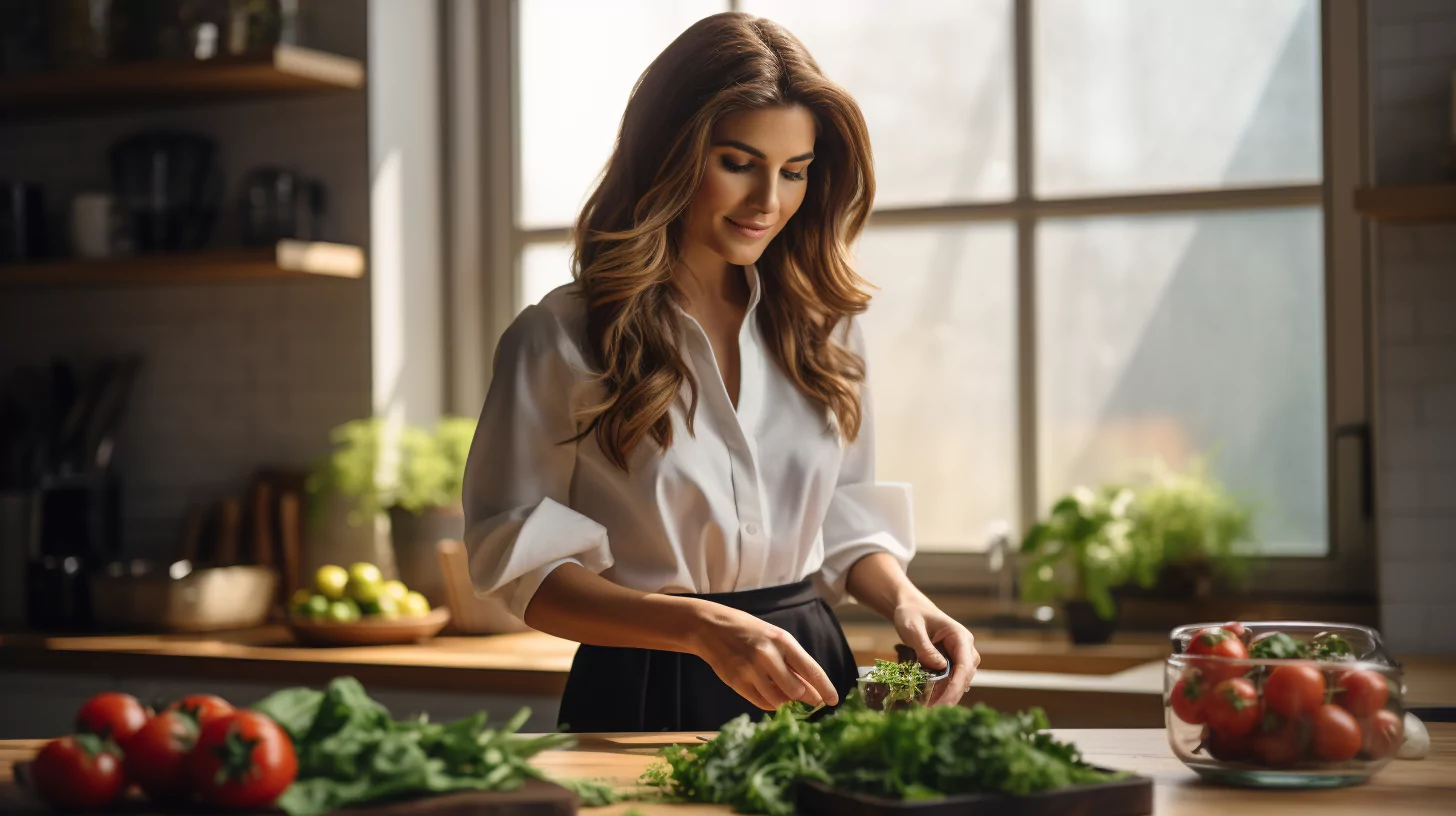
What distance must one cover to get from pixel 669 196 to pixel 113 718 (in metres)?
0.97

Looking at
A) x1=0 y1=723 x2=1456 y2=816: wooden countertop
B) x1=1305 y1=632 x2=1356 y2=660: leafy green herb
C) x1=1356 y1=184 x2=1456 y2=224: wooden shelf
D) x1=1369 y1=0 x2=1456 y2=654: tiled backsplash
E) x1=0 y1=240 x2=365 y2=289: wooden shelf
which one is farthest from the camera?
x1=0 y1=240 x2=365 y2=289: wooden shelf

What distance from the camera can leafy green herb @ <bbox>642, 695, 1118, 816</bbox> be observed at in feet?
4.11

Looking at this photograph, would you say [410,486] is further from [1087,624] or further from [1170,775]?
[1170,775]

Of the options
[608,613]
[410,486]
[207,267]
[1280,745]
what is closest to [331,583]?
[410,486]

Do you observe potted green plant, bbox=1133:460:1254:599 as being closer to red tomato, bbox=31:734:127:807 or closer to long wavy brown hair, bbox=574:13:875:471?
long wavy brown hair, bbox=574:13:875:471

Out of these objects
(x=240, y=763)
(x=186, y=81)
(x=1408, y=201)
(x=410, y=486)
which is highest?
(x=186, y=81)

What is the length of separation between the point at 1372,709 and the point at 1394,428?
1.73 meters

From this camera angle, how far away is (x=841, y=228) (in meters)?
2.16

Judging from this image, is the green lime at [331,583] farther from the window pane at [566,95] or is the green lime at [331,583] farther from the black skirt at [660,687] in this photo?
the black skirt at [660,687]

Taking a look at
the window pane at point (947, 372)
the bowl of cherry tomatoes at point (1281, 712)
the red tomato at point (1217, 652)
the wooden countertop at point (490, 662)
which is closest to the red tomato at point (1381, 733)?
the bowl of cherry tomatoes at point (1281, 712)

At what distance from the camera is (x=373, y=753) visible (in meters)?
1.25

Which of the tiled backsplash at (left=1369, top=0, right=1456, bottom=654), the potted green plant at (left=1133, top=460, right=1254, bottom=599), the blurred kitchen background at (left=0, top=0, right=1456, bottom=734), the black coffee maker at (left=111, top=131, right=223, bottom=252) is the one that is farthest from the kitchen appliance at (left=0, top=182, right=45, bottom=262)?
the tiled backsplash at (left=1369, top=0, right=1456, bottom=654)

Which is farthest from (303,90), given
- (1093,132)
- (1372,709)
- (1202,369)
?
(1372,709)

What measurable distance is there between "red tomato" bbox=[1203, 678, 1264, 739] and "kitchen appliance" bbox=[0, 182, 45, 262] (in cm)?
339
